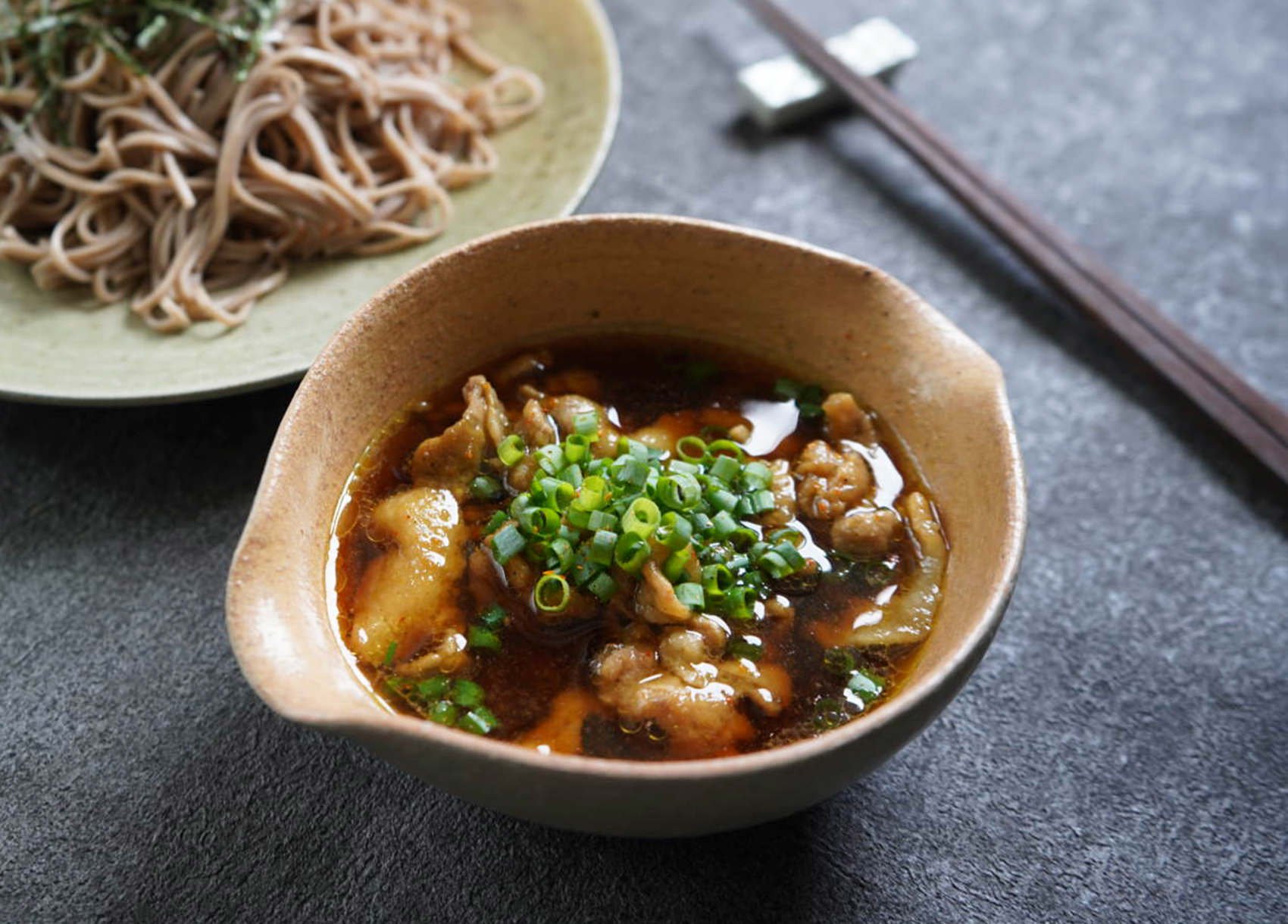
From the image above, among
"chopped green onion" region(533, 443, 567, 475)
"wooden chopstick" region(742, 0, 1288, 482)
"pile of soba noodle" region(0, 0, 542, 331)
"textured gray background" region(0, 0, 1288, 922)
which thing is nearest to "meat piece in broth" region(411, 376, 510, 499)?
"chopped green onion" region(533, 443, 567, 475)

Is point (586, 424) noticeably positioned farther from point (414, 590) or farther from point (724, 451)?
point (414, 590)

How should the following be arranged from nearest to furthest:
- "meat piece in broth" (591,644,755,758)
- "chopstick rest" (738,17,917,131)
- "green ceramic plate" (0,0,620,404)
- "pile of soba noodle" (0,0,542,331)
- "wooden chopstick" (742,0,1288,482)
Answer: "meat piece in broth" (591,644,755,758)
"green ceramic plate" (0,0,620,404)
"wooden chopstick" (742,0,1288,482)
"pile of soba noodle" (0,0,542,331)
"chopstick rest" (738,17,917,131)

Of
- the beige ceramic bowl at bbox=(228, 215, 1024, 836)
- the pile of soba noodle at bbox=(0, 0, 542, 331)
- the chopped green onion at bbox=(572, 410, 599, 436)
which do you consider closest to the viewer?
the beige ceramic bowl at bbox=(228, 215, 1024, 836)

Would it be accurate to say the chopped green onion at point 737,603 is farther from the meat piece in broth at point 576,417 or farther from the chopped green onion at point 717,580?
the meat piece in broth at point 576,417

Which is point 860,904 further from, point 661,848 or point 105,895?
point 105,895

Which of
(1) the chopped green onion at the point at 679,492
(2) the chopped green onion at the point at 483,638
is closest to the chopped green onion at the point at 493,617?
(2) the chopped green onion at the point at 483,638

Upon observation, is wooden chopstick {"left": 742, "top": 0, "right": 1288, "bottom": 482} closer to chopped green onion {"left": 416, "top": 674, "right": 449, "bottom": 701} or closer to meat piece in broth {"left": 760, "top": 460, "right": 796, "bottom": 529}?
meat piece in broth {"left": 760, "top": 460, "right": 796, "bottom": 529}

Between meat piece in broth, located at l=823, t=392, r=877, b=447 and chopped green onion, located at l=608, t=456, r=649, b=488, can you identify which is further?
meat piece in broth, located at l=823, t=392, r=877, b=447
